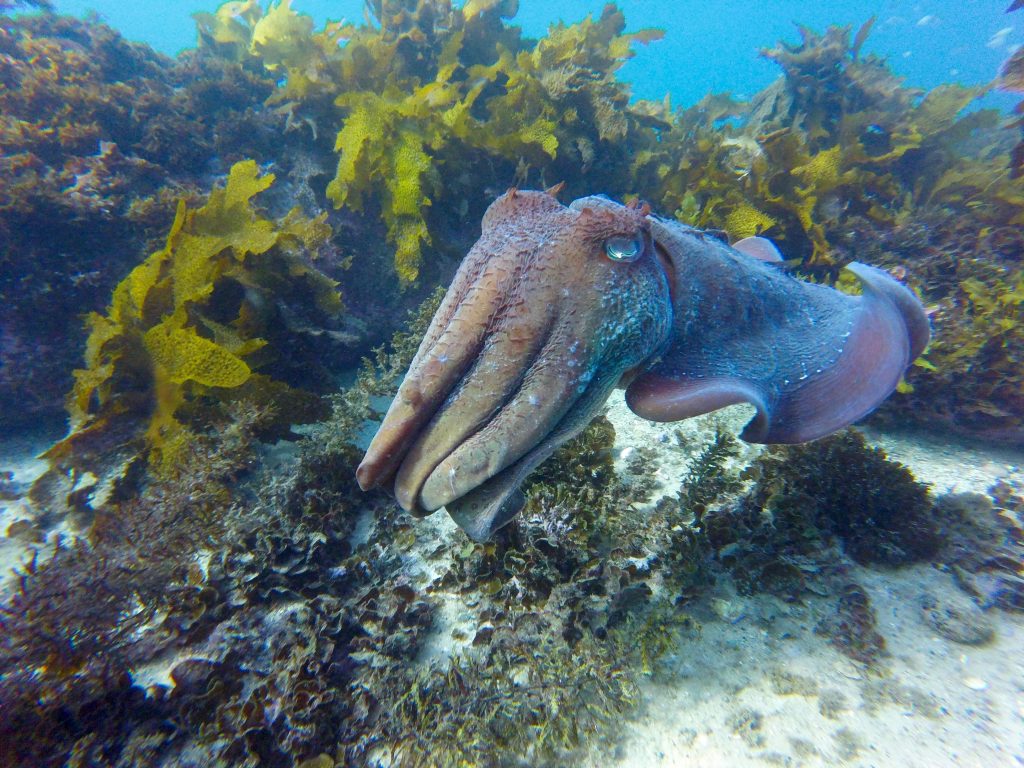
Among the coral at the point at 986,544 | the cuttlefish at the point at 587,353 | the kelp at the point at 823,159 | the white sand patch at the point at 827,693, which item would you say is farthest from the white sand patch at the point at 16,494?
the kelp at the point at 823,159

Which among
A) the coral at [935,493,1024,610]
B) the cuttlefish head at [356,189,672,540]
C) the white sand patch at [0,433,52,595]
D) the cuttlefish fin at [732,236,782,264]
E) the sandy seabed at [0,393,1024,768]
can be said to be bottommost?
the white sand patch at [0,433,52,595]

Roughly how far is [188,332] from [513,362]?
395 cm

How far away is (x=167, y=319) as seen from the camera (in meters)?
4.59

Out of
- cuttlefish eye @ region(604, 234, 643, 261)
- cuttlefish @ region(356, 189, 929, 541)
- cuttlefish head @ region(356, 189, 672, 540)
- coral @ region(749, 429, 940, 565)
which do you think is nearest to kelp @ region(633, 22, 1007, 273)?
coral @ region(749, 429, 940, 565)

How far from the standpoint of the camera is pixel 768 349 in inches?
118

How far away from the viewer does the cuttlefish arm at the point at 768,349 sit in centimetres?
271

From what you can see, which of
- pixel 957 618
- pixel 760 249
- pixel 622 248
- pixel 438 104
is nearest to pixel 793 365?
pixel 622 248

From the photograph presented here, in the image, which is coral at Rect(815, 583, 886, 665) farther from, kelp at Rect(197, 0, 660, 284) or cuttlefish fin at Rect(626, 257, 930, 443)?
kelp at Rect(197, 0, 660, 284)

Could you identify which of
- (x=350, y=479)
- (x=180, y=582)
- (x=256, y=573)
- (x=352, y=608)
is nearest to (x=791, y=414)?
(x=352, y=608)

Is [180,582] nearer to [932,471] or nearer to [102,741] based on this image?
[102,741]

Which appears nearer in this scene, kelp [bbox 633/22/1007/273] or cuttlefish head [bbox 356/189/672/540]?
cuttlefish head [bbox 356/189/672/540]

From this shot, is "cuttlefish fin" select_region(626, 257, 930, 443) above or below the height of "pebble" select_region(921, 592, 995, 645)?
above

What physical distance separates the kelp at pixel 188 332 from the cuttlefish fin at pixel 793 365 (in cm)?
378

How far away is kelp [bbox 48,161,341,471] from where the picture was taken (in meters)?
4.44
